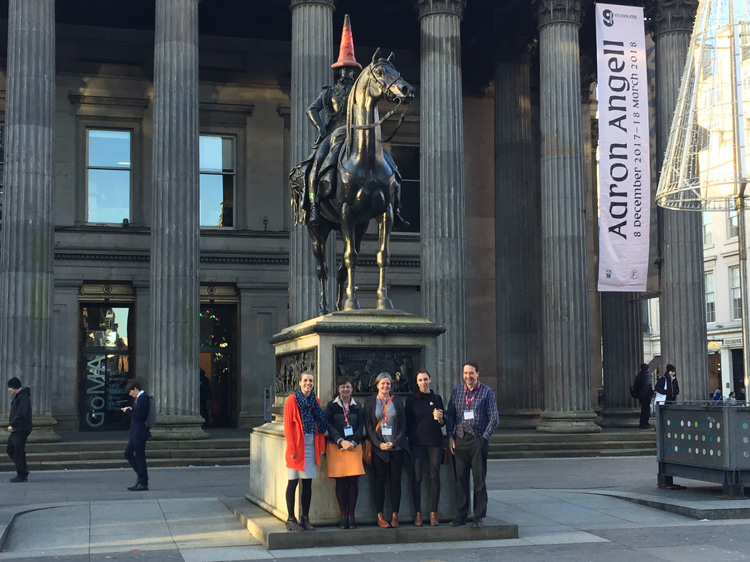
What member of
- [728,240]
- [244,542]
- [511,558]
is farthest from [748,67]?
[728,240]

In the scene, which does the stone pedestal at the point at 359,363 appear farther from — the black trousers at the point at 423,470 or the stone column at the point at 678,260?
the stone column at the point at 678,260

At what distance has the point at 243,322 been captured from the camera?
3088 centimetres

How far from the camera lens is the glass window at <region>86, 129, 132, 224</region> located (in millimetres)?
30656

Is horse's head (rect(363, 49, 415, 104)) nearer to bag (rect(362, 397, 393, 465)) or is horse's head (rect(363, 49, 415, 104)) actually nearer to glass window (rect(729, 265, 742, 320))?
bag (rect(362, 397, 393, 465))

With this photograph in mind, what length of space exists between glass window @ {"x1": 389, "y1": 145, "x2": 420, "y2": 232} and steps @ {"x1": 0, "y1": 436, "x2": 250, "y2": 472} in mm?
11849

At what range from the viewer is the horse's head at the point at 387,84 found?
11727 mm

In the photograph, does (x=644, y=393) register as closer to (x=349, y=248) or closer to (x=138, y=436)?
(x=138, y=436)

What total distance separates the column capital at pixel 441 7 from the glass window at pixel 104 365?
1222 cm

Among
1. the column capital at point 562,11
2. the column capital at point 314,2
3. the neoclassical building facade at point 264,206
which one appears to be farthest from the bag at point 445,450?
the column capital at point 562,11

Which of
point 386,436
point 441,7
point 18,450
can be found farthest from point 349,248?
point 441,7

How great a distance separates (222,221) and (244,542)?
2092 centimetres

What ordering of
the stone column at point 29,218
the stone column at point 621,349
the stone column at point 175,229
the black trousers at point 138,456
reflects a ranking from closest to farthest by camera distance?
the black trousers at point 138,456, the stone column at point 29,218, the stone column at point 175,229, the stone column at point 621,349

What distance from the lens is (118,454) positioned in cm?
2302

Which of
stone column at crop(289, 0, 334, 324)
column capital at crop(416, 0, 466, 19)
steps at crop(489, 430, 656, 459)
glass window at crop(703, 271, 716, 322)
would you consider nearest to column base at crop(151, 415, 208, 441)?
stone column at crop(289, 0, 334, 324)
